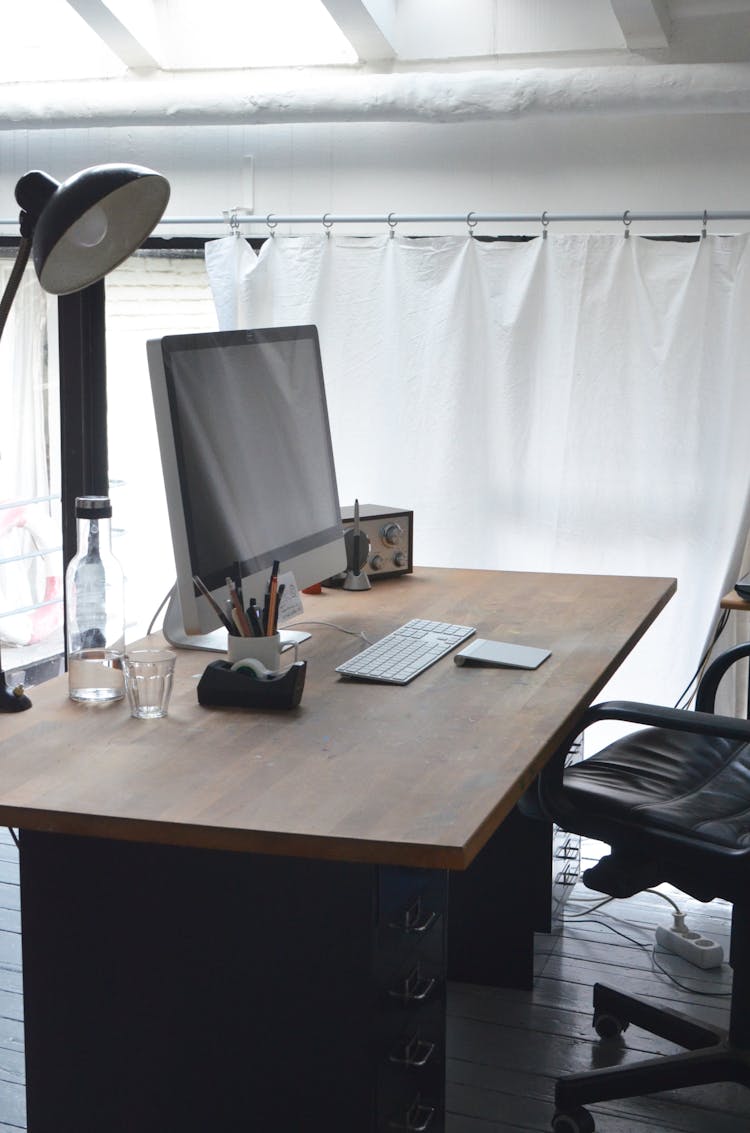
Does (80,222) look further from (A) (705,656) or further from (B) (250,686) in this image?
(A) (705,656)

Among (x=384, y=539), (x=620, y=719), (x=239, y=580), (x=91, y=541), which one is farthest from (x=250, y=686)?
(x=384, y=539)

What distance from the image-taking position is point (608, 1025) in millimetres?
2365

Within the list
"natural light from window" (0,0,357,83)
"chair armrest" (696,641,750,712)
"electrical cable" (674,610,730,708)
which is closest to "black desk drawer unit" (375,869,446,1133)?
"chair armrest" (696,641,750,712)

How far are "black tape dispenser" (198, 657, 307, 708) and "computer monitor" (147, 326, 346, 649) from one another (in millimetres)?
157

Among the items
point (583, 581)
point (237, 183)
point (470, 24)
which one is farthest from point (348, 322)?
point (583, 581)

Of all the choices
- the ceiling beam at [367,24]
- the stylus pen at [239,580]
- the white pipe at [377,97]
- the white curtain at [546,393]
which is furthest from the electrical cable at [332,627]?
the ceiling beam at [367,24]

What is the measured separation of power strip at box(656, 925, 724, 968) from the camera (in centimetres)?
266

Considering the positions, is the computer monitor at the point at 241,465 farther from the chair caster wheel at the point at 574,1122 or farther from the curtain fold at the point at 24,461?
the curtain fold at the point at 24,461

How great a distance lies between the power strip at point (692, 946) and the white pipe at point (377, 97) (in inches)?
85.8

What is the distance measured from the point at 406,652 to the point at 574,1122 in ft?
2.63

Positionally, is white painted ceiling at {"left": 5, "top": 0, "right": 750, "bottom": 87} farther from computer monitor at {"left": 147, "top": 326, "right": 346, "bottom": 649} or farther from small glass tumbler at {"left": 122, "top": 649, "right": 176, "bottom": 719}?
small glass tumbler at {"left": 122, "top": 649, "right": 176, "bottom": 719}

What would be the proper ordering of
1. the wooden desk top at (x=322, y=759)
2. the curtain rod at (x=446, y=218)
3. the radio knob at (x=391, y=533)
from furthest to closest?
the curtain rod at (x=446, y=218), the radio knob at (x=391, y=533), the wooden desk top at (x=322, y=759)

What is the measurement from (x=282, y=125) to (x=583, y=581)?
6.66 feet

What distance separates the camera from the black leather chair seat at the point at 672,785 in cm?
191
